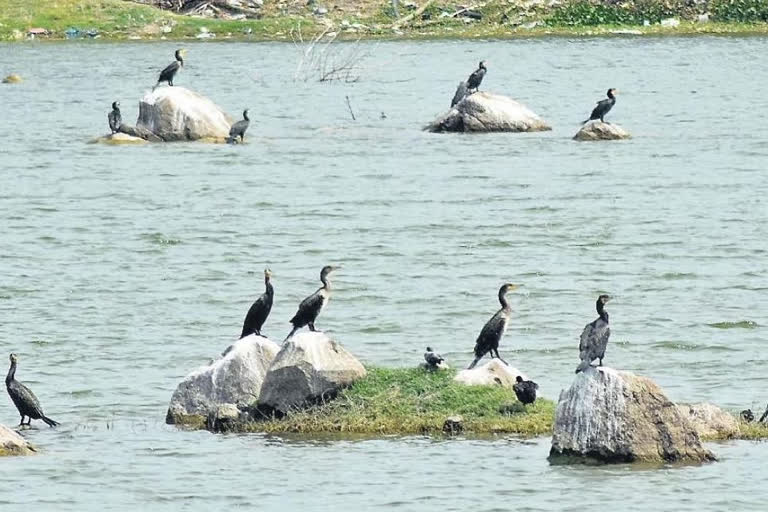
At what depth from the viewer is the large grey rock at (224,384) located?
1912 centimetres

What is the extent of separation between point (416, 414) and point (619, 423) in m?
2.39

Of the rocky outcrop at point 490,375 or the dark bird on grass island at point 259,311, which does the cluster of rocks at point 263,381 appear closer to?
the dark bird on grass island at point 259,311

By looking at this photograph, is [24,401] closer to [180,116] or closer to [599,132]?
[180,116]

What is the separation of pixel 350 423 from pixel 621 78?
49657 mm

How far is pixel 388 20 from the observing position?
81812 millimetres

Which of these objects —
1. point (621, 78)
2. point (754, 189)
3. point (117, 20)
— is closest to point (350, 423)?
point (754, 189)

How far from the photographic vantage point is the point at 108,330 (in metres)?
25.2

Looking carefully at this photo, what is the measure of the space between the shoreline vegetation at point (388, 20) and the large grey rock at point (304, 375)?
61617 mm

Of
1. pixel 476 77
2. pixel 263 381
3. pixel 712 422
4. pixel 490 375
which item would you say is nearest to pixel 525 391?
pixel 490 375

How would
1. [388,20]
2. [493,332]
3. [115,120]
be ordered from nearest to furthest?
[493,332] < [115,120] < [388,20]

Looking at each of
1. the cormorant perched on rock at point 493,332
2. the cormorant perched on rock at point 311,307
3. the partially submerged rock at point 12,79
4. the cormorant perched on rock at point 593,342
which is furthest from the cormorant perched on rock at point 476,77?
the cormorant perched on rock at point 593,342

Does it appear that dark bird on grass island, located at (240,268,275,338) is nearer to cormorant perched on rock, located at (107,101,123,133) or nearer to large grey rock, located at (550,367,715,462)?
large grey rock, located at (550,367,715,462)

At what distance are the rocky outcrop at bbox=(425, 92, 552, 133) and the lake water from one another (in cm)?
49

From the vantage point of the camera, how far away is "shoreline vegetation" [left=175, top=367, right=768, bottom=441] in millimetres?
18250
